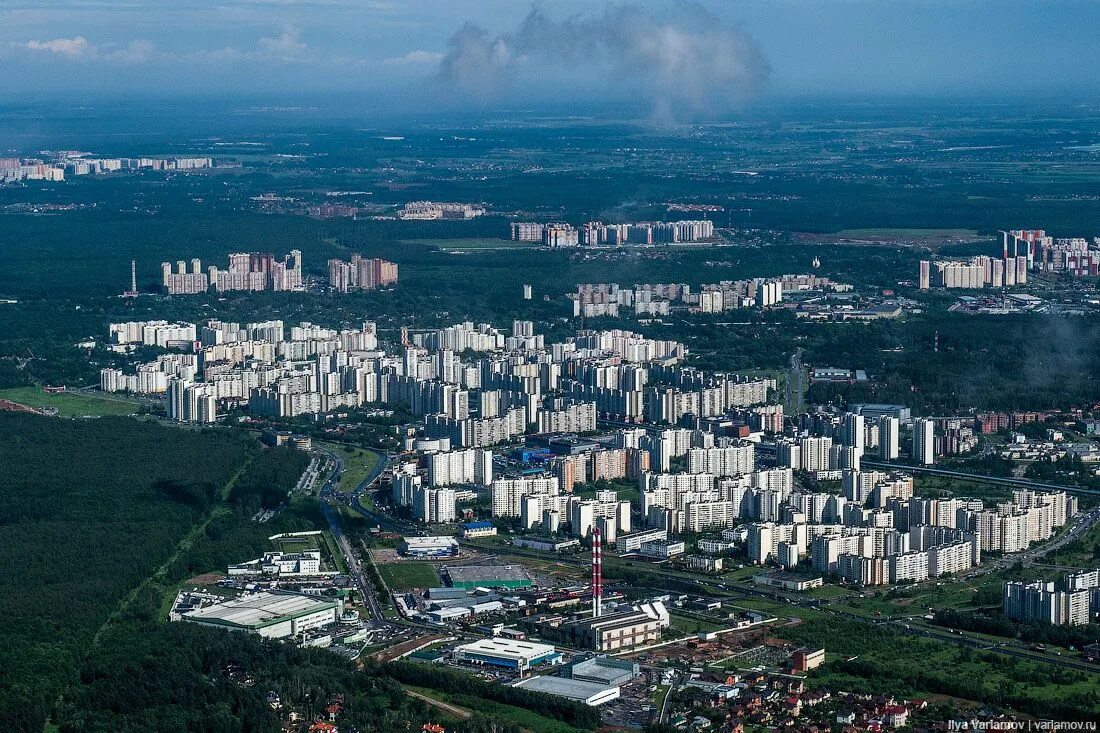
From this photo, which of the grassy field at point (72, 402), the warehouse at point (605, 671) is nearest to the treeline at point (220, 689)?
the warehouse at point (605, 671)

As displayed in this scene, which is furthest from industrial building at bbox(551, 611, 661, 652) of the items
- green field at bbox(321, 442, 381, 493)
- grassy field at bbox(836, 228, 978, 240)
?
grassy field at bbox(836, 228, 978, 240)

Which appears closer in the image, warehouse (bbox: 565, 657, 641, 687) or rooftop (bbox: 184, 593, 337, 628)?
warehouse (bbox: 565, 657, 641, 687)

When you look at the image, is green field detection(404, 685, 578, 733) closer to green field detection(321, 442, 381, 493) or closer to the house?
the house

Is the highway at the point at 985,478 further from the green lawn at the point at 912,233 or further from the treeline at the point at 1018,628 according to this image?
the green lawn at the point at 912,233

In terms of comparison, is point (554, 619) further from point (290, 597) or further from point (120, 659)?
point (120, 659)

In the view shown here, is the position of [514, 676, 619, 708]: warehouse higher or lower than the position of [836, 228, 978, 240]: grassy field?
lower

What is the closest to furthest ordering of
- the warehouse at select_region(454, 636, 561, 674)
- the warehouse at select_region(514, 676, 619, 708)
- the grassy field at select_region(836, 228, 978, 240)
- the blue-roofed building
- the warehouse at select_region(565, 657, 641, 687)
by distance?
the warehouse at select_region(514, 676, 619, 708)
the warehouse at select_region(565, 657, 641, 687)
the warehouse at select_region(454, 636, 561, 674)
the blue-roofed building
the grassy field at select_region(836, 228, 978, 240)
